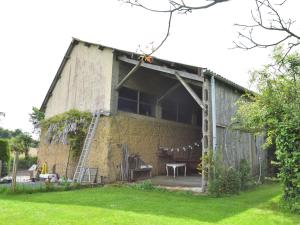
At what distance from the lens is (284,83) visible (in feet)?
31.1

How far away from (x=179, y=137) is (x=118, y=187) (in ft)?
19.3

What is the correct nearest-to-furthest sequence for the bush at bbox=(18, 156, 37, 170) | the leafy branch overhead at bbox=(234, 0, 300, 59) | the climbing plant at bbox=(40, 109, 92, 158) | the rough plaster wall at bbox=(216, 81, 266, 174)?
the leafy branch overhead at bbox=(234, 0, 300, 59)
the rough plaster wall at bbox=(216, 81, 266, 174)
the climbing plant at bbox=(40, 109, 92, 158)
the bush at bbox=(18, 156, 37, 170)

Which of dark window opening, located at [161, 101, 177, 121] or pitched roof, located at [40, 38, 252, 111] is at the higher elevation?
pitched roof, located at [40, 38, 252, 111]

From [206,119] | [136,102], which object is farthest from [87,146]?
[206,119]

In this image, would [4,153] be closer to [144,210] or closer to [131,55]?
[131,55]

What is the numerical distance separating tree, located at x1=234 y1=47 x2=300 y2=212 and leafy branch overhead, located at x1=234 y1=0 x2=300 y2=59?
3.47 m

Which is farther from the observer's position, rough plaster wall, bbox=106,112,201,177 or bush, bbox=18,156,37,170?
A: bush, bbox=18,156,37,170

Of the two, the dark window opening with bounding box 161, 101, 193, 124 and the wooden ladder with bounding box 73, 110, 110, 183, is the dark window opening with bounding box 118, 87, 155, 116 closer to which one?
the dark window opening with bounding box 161, 101, 193, 124

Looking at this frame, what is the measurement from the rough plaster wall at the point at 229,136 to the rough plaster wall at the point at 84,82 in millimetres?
4800

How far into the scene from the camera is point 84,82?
15.6 meters

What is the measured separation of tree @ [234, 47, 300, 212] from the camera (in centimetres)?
779

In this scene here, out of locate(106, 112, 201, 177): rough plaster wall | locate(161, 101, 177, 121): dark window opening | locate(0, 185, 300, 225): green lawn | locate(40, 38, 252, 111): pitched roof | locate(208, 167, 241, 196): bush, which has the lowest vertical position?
locate(0, 185, 300, 225): green lawn

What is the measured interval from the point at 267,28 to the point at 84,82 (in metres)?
13.1

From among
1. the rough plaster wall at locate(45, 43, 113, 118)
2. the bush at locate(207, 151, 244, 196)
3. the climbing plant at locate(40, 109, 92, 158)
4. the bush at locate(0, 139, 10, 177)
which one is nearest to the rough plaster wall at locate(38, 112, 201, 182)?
the climbing plant at locate(40, 109, 92, 158)
